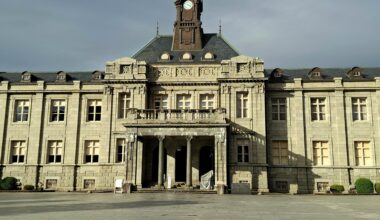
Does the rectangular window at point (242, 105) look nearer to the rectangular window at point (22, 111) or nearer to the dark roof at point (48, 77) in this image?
the dark roof at point (48, 77)

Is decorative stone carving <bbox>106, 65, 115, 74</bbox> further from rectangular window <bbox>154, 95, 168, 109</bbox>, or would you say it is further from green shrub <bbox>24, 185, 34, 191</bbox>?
green shrub <bbox>24, 185, 34, 191</bbox>

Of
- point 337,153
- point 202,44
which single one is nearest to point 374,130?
point 337,153

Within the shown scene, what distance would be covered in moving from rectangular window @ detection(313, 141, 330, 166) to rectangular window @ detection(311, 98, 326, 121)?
239 centimetres

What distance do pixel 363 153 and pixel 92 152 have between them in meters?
25.8

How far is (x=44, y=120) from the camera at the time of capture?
38.3 meters

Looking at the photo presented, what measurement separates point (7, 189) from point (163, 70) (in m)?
18.0

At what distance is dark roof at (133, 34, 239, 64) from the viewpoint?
37938mm

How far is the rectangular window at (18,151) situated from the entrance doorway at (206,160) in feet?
58.2

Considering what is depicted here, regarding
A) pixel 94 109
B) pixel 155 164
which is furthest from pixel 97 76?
pixel 155 164

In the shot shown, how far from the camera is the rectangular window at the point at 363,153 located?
35281 mm

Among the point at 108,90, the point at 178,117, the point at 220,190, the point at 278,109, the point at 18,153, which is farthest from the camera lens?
the point at 18,153

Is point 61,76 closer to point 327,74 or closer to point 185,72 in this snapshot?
point 185,72

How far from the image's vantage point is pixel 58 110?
38500 millimetres

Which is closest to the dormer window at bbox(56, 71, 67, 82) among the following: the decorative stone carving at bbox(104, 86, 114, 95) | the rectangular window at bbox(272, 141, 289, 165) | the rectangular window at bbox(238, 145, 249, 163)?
the decorative stone carving at bbox(104, 86, 114, 95)
